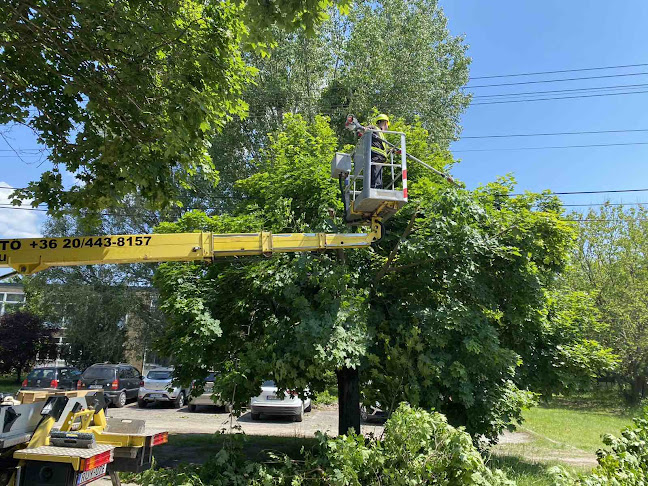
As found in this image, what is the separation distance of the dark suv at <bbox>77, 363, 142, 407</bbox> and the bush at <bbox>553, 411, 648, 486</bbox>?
17773mm

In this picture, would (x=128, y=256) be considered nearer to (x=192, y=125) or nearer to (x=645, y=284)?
(x=192, y=125)

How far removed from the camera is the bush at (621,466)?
14.8 feet

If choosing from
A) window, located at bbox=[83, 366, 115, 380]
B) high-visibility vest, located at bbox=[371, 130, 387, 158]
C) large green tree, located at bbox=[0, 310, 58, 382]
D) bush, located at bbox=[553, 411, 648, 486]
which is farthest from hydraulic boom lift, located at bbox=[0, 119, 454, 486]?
large green tree, located at bbox=[0, 310, 58, 382]

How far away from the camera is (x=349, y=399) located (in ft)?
28.9

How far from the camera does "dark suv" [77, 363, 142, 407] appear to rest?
18672 millimetres

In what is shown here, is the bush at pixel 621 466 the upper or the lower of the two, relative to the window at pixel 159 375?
upper

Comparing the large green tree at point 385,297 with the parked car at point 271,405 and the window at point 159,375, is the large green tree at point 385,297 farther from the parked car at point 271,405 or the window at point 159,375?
the window at point 159,375

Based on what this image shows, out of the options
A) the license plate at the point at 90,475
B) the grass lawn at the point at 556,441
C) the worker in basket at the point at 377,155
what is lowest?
the grass lawn at the point at 556,441

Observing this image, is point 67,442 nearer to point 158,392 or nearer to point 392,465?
point 392,465

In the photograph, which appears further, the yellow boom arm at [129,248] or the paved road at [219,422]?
the paved road at [219,422]

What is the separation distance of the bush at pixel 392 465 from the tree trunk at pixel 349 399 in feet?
6.59

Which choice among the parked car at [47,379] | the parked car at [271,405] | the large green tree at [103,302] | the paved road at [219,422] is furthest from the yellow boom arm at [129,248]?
the large green tree at [103,302]

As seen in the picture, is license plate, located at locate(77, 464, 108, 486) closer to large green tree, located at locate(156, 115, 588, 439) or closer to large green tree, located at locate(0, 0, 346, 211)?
large green tree, located at locate(156, 115, 588, 439)

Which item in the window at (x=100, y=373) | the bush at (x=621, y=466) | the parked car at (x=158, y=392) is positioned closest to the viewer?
the bush at (x=621, y=466)
